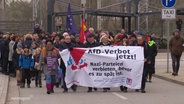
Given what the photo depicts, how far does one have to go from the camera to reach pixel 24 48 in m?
17.9

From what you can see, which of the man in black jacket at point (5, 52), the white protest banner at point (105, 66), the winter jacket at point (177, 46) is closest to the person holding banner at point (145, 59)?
the white protest banner at point (105, 66)

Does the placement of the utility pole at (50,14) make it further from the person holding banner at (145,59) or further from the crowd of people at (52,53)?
the person holding banner at (145,59)

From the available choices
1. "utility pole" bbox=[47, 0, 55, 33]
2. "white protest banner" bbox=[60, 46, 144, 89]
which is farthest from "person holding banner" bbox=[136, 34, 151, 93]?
"utility pole" bbox=[47, 0, 55, 33]

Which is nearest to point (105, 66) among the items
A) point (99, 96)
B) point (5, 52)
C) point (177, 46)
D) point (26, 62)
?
point (99, 96)

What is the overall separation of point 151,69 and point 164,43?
25743 millimetres

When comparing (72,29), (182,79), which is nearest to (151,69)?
(182,79)

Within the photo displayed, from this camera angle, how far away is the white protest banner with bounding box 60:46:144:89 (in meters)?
15.6

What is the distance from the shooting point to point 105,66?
15.8 meters

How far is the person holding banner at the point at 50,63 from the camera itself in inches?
599

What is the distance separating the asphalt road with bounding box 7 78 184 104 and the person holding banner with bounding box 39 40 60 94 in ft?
1.12

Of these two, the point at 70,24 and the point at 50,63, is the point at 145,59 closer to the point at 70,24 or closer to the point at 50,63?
the point at 50,63

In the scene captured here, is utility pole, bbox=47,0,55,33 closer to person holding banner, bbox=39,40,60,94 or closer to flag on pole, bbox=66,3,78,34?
flag on pole, bbox=66,3,78,34

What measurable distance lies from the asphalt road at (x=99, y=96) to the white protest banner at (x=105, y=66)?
0.34 meters

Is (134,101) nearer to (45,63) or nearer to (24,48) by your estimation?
(45,63)
